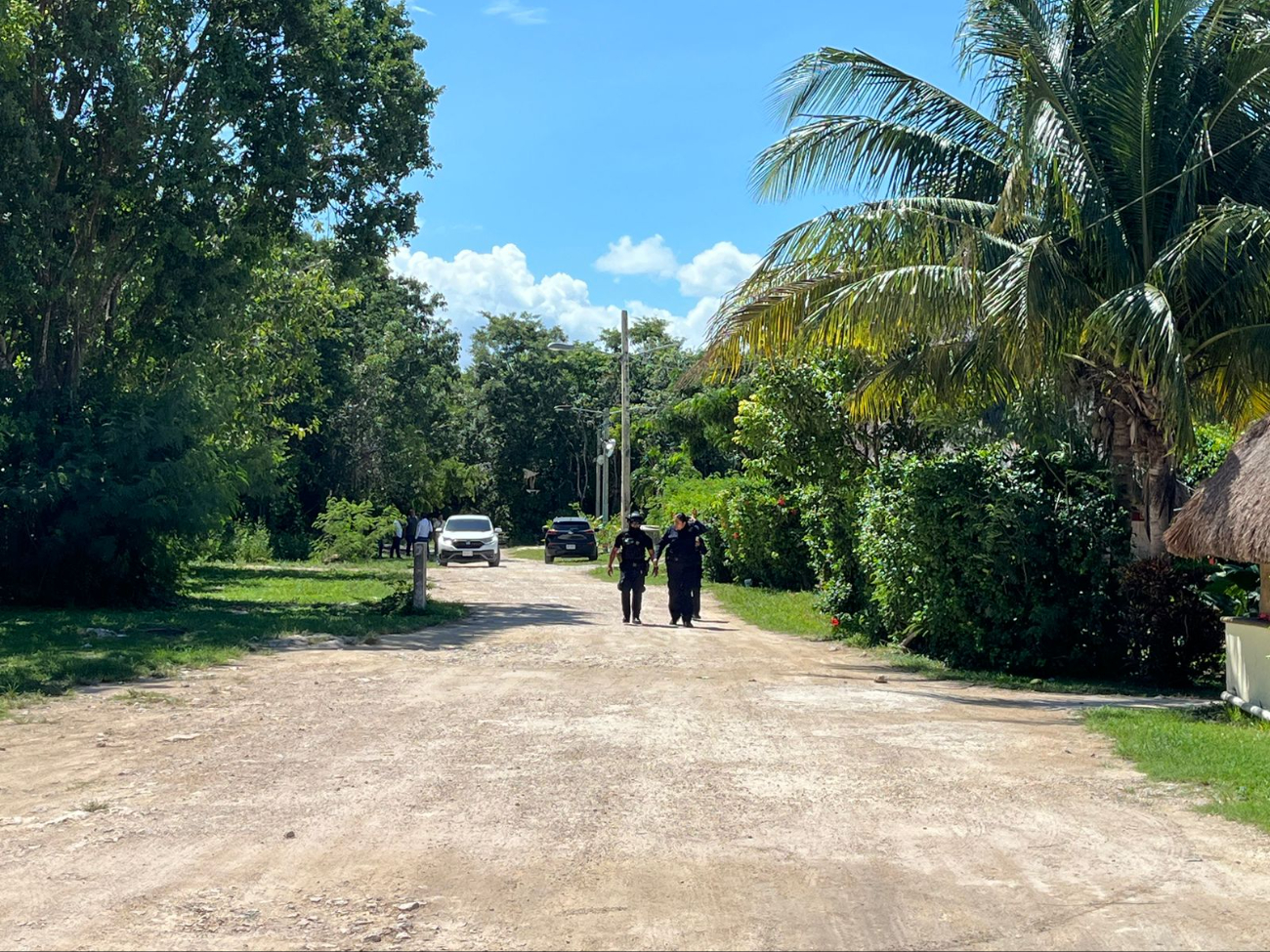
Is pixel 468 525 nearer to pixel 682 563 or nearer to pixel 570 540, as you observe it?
pixel 570 540

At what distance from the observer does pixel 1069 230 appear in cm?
1378

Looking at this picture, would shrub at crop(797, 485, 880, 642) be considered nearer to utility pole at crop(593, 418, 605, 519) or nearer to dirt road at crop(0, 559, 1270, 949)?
dirt road at crop(0, 559, 1270, 949)

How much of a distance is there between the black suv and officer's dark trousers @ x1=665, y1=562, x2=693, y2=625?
24.2m

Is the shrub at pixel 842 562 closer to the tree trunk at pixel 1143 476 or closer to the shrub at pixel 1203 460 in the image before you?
the tree trunk at pixel 1143 476

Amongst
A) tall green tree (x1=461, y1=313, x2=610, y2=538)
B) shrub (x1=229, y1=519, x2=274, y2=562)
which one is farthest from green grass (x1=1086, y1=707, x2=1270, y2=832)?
tall green tree (x1=461, y1=313, x2=610, y2=538)

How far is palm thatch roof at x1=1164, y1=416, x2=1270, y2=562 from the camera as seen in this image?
10961mm

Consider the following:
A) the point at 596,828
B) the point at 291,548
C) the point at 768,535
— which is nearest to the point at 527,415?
the point at 291,548

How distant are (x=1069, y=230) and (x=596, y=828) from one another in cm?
954

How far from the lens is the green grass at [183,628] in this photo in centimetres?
1294

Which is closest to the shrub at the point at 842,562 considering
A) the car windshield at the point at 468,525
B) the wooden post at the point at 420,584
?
the wooden post at the point at 420,584

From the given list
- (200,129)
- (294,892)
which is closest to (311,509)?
(200,129)

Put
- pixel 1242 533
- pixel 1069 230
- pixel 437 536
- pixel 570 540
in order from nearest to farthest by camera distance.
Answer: pixel 1242 533 < pixel 1069 230 < pixel 437 536 < pixel 570 540

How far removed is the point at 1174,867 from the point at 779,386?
15.6 metres

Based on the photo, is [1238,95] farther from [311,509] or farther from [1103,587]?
[311,509]
